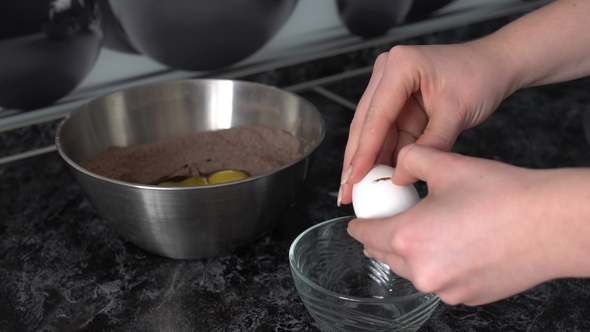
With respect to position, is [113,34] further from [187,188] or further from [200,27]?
[187,188]

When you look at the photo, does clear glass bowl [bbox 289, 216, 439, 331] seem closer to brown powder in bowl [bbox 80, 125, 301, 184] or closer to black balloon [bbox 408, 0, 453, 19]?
brown powder in bowl [bbox 80, 125, 301, 184]

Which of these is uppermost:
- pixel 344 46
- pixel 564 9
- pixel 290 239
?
pixel 564 9

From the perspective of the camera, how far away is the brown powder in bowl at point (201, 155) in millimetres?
1169

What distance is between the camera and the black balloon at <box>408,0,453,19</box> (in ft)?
5.90

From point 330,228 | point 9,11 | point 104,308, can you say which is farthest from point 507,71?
point 9,11

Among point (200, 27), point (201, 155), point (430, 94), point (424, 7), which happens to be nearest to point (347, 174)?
point (430, 94)

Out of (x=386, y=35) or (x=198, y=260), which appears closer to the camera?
(x=198, y=260)

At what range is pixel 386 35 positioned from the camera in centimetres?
179

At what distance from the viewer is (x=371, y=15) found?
171 cm

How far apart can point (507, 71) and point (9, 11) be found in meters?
0.99

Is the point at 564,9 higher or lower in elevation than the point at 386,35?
higher

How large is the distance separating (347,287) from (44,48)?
0.83m

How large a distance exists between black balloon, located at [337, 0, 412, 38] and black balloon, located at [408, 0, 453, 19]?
3cm

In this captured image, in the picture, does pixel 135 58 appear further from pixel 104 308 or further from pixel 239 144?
pixel 104 308
